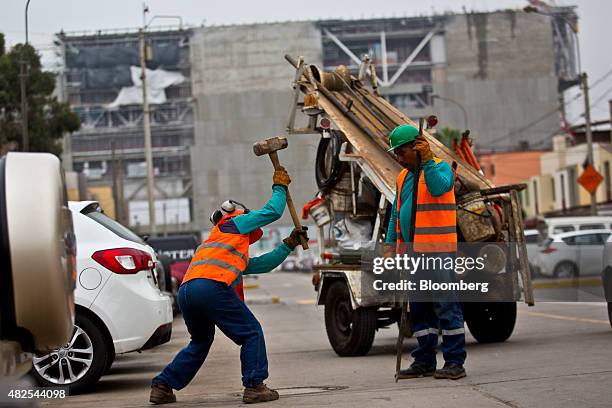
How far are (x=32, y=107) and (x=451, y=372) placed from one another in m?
35.6

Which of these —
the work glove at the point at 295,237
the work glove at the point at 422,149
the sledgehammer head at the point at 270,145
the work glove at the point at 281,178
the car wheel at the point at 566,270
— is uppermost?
the sledgehammer head at the point at 270,145

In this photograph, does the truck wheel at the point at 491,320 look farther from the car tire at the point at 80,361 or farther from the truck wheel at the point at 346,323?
the car tire at the point at 80,361

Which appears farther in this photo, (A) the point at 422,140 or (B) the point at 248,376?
(A) the point at 422,140

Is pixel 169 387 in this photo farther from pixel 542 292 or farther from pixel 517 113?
pixel 517 113

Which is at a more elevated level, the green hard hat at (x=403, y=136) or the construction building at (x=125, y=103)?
the construction building at (x=125, y=103)

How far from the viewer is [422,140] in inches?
352

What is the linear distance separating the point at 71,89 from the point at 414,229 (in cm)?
11827

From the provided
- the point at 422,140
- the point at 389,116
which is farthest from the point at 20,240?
the point at 389,116

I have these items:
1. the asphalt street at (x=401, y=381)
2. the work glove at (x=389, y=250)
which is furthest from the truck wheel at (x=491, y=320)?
the work glove at (x=389, y=250)

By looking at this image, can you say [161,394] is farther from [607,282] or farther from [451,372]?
[607,282]

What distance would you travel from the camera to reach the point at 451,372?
Answer: 8.84 meters

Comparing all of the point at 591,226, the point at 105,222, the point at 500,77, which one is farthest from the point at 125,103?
the point at 105,222

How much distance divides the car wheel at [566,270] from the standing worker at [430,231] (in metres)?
4.71

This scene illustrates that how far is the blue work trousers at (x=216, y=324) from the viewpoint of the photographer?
27.1ft
